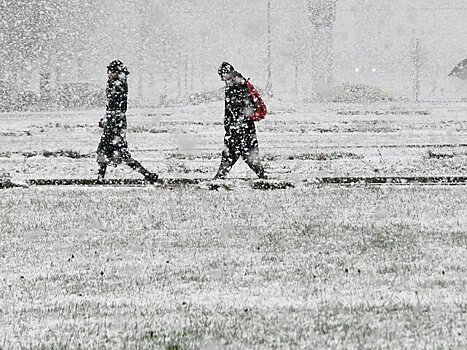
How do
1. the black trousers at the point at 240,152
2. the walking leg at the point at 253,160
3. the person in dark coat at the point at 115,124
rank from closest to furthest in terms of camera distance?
1. the black trousers at the point at 240,152
2. the walking leg at the point at 253,160
3. the person in dark coat at the point at 115,124

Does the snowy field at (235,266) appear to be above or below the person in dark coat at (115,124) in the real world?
below

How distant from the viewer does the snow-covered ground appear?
45.8 feet

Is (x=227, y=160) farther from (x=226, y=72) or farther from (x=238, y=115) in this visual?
(x=226, y=72)

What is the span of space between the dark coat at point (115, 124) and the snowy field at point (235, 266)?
65 centimetres

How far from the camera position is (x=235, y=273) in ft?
18.5

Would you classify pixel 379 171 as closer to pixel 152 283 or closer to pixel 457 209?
pixel 457 209

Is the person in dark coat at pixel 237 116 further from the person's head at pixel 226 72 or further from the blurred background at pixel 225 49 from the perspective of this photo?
the blurred background at pixel 225 49

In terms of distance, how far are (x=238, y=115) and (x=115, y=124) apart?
1.74 metres

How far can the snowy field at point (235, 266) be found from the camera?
13.6ft

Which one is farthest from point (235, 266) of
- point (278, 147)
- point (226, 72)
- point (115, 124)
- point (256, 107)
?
point (278, 147)

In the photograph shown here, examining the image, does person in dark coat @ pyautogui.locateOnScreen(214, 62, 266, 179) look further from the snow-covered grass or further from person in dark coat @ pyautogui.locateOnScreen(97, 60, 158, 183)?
the snow-covered grass

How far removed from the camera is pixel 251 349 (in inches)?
151

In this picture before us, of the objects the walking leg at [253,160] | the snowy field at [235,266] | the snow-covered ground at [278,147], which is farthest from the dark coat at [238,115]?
the snow-covered ground at [278,147]

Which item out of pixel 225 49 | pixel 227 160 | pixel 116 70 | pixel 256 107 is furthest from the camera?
pixel 225 49
